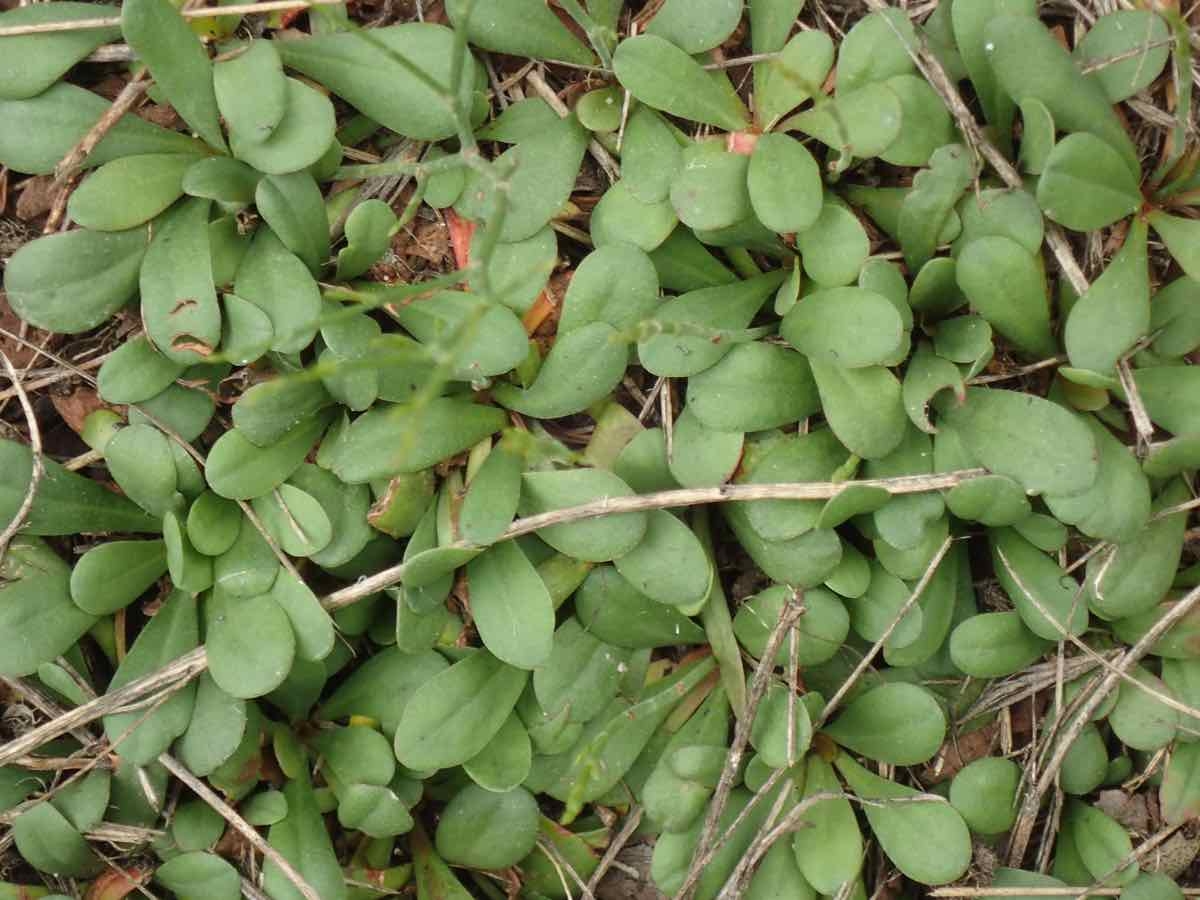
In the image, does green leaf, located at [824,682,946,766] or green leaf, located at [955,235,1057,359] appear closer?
green leaf, located at [955,235,1057,359]

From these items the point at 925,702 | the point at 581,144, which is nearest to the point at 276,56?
the point at 581,144

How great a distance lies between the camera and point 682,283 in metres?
1.80

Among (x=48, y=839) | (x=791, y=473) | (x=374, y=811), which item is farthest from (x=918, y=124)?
(x=48, y=839)

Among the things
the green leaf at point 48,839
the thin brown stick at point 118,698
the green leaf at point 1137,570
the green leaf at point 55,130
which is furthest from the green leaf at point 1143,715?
the green leaf at point 55,130

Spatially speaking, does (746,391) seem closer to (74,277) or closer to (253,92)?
(253,92)

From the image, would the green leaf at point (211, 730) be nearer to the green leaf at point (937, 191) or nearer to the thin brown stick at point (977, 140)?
the green leaf at point (937, 191)

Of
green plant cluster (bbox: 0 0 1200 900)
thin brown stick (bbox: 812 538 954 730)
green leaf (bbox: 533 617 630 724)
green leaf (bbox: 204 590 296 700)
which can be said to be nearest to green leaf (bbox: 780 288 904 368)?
green plant cluster (bbox: 0 0 1200 900)

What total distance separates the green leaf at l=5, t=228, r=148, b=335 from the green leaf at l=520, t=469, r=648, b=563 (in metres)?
0.69

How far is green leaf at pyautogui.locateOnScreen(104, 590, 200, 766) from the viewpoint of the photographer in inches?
69.4

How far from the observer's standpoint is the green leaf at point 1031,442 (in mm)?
1649

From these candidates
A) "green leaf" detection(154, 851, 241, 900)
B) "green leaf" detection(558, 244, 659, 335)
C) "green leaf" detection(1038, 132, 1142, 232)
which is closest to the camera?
"green leaf" detection(1038, 132, 1142, 232)

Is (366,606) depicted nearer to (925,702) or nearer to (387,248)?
(387,248)

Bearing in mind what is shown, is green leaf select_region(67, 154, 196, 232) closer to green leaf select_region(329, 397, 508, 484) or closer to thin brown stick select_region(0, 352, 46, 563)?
thin brown stick select_region(0, 352, 46, 563)

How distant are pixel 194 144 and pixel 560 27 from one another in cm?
60
